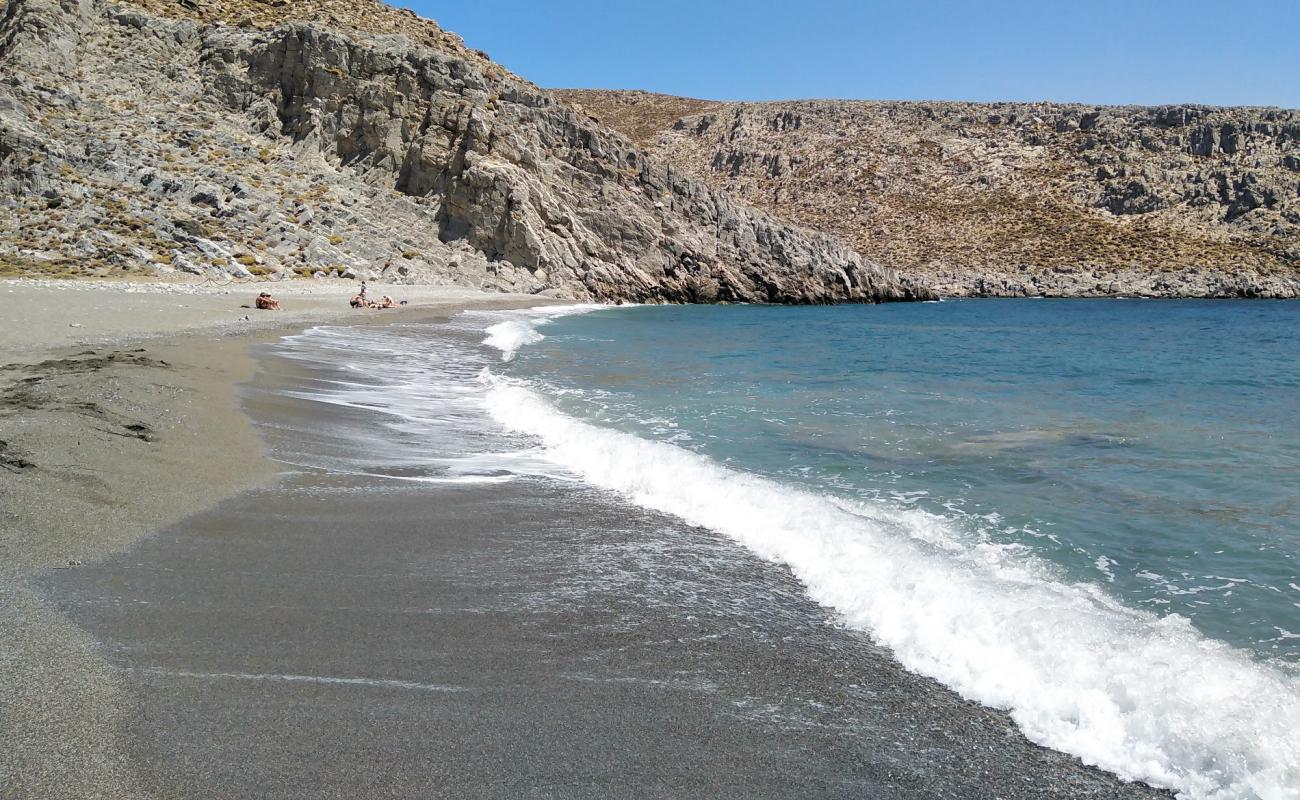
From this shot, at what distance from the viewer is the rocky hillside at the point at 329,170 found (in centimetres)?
3167

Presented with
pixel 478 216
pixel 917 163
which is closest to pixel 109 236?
pixel 478 216

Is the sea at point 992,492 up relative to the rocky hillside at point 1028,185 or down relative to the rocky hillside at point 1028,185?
down

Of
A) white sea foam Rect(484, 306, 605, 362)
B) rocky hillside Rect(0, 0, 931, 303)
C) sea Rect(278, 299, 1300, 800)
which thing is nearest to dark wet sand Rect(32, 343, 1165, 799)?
sea Rect(278, 299, 1300, 800)

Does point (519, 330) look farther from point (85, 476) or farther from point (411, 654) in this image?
point (411, 654)

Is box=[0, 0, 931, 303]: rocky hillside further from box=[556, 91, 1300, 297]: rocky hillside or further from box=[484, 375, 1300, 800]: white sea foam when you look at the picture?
box=[484, 375, 1300, 800]: white sea foam

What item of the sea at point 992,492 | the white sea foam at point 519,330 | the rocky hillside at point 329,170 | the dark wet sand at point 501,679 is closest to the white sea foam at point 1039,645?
the sea at point 992,492

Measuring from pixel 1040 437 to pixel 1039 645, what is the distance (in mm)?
7244

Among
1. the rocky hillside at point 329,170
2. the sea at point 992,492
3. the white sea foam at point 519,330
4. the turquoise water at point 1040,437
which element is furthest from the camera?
the rocky hillside at point 329,170

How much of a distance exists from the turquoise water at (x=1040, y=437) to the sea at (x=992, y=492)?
0.05 metres

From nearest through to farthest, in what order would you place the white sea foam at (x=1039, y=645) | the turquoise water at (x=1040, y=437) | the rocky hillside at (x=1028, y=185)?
the white sea foam at (x=1039, y=645), the turquoise water at (x=1040, y=437), the rocky hillside at (x=1028, y=185)

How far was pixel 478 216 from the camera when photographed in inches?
1738

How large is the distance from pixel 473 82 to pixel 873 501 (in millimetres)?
47711

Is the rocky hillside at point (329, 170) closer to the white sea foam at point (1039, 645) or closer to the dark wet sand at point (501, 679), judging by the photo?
the dark wet sand at point (501, 679)

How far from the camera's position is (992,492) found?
740cm
